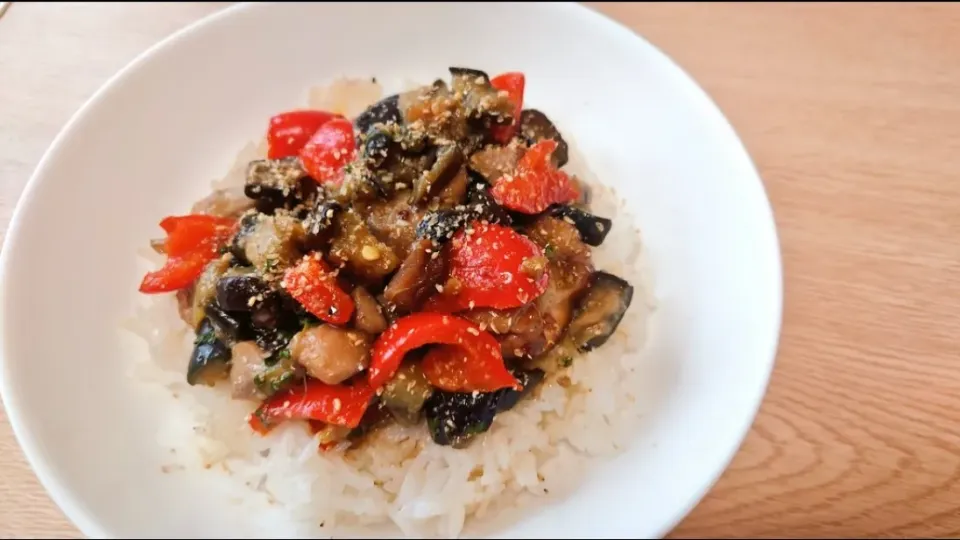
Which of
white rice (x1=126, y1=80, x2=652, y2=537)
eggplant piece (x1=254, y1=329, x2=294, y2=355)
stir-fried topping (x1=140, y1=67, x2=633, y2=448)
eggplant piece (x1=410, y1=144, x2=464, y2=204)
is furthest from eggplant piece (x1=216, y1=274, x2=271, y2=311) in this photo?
eggplant piece (x1=410, y1=144, x2=464, y2=204)

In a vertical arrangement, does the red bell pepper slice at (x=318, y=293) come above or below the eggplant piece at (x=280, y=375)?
above

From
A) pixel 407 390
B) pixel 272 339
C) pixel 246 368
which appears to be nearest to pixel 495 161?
pixel 407 390

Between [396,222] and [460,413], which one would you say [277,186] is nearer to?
[396,222]

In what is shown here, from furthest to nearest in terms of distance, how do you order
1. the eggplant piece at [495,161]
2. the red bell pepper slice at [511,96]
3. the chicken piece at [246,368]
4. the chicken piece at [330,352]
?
the red bell pepper slice at [511,96] → the eggplant piece at [495,161] → the chicken piece at [246,368] → the chicken piece at [330,352]

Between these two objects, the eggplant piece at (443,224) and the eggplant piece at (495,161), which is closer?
the eggplant piece at (443,224)

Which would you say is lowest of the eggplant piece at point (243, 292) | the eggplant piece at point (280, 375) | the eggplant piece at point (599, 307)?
the eggplant piece at point (280, 375)

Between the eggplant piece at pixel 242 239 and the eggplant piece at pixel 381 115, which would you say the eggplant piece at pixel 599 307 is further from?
the eggplant piece at pixel 242 239

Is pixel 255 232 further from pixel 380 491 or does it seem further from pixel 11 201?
pixel 380 491

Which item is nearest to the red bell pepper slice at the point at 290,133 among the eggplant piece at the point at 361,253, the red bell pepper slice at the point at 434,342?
the eggplant piece at the point at 361,253
